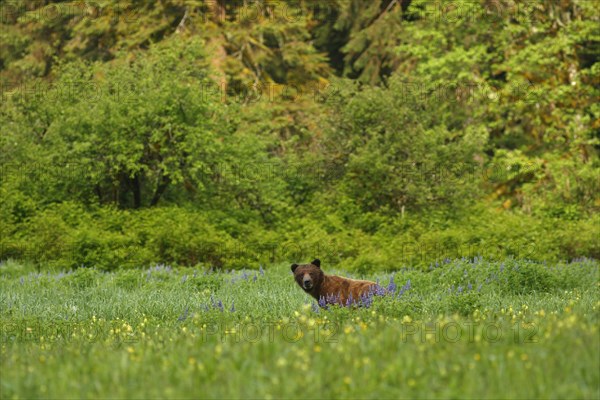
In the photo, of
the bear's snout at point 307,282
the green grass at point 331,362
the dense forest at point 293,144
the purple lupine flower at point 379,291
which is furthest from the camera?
the dense forest at point 293,144

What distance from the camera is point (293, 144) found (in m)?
27.8

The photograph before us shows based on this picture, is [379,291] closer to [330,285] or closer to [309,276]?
[330,285]

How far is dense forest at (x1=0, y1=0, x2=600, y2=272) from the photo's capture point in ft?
61.8

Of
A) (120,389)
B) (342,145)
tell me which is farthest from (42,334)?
(342,145)

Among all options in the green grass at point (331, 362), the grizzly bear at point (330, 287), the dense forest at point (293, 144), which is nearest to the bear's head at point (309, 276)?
the grizzly bear at point (330, 287)

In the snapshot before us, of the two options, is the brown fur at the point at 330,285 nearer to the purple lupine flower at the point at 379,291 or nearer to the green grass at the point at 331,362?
the purple lupine flower at the point at 379,291

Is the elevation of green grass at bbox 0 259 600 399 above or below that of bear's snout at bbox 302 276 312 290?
above

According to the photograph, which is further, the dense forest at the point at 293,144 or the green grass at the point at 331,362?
the dense forest at the point at 293,144

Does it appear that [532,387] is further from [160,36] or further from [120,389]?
[160,36]

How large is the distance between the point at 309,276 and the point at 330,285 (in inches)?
13.3

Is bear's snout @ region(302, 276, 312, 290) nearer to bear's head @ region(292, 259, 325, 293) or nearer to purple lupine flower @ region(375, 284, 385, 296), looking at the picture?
bear's head @ region(292, 259, 325, 293)

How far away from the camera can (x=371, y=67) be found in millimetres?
35062

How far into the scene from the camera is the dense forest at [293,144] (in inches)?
742

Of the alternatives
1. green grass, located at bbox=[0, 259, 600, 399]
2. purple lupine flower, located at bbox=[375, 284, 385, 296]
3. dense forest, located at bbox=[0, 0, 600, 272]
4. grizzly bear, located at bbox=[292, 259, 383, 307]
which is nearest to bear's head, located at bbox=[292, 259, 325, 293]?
grizzly bear, located at bbox=[292, 259, 383, 307]
